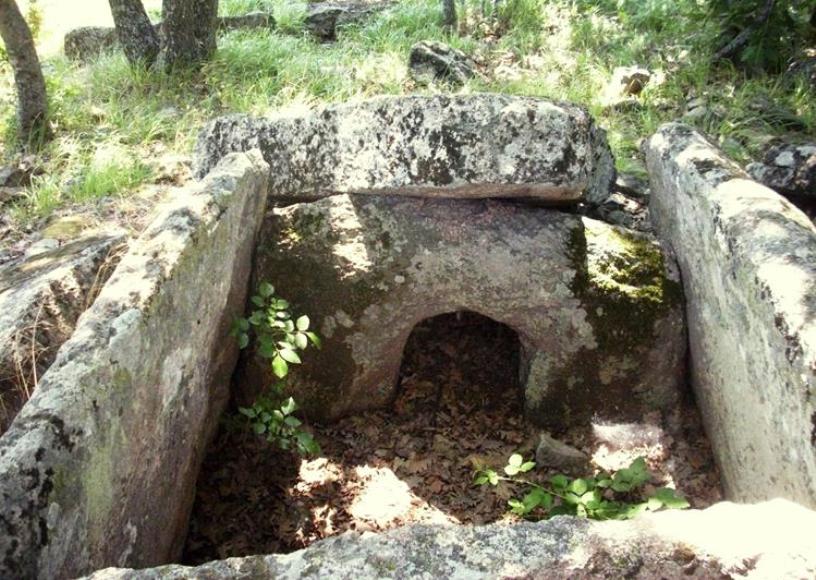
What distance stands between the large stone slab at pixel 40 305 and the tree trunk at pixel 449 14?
15.6 feet

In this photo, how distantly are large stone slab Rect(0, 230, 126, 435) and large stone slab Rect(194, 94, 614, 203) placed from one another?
0.97 metres

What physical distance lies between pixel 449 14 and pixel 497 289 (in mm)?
4629

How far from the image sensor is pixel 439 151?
10.9 feet

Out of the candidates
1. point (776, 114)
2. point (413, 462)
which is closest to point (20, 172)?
point (413, 462)

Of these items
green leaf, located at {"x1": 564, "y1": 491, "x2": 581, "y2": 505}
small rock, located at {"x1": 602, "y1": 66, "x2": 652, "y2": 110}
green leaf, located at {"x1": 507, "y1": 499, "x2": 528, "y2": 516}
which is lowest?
green leaf, located at {"x1": 507, "y1": 499, "x2": 528, "y2": 516}

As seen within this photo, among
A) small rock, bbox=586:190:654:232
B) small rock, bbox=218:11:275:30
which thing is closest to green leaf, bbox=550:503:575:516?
small rock, bbox=586:190:654:232

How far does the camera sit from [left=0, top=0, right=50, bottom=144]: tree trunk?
534 cm

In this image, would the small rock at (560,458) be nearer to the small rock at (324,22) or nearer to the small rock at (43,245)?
the small rock at (43,245)

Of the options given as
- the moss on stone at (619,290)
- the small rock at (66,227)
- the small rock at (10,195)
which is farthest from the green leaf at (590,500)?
the small rock at (10,195)

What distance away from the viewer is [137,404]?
7.50ft

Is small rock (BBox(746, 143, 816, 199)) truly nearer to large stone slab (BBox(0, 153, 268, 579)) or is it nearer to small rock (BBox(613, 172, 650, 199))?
small rock (BBox(613, 172, 650, 199))

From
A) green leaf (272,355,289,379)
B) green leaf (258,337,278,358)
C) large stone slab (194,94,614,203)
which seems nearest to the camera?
green leaf (272,355,289,379)

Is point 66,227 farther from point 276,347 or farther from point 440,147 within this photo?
point 440,147

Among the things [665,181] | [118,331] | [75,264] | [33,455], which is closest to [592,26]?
[665,181]
